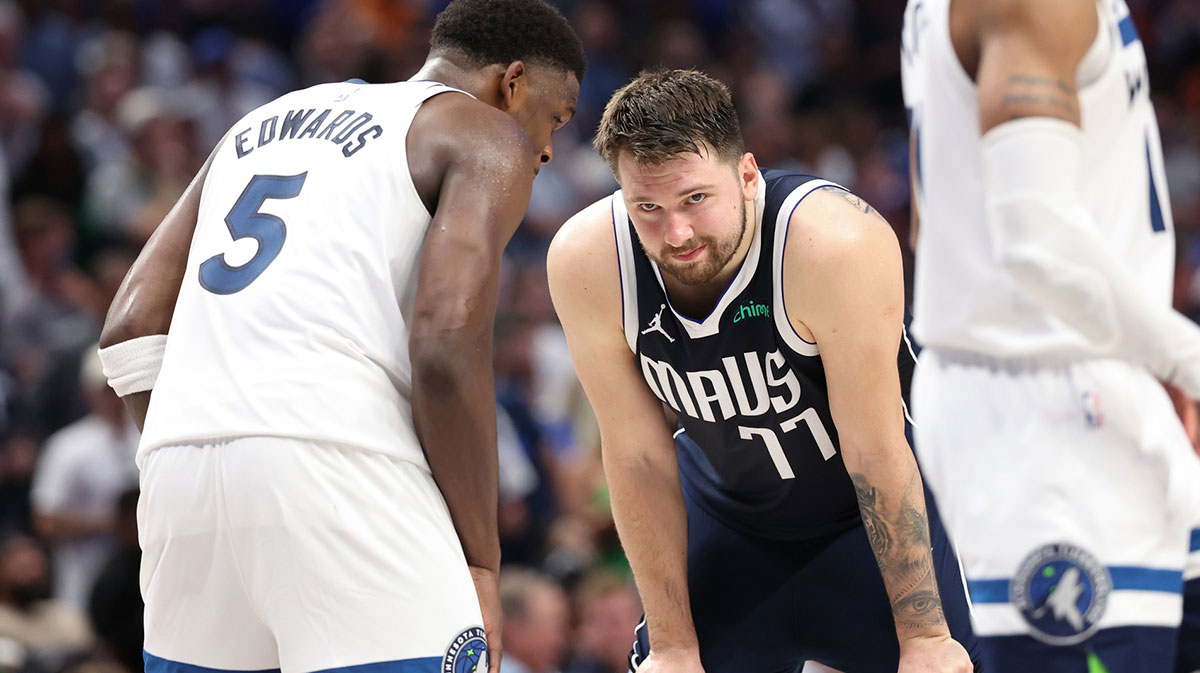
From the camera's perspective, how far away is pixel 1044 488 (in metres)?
2.48

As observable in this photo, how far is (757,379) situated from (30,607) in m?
4.26

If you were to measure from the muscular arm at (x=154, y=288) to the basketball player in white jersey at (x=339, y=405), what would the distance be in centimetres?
4

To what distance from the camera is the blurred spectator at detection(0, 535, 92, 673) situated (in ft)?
20.3

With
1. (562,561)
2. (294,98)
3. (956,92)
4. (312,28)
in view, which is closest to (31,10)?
(312,28)

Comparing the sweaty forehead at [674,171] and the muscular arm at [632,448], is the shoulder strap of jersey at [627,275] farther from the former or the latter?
the sweaty forehead at [674,171]

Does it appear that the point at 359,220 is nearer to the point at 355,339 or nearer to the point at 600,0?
the point at 355,339

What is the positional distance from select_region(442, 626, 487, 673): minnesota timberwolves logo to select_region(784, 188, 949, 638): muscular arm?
1.09 meters

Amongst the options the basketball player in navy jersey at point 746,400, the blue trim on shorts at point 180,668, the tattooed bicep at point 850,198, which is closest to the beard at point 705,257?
the basketball player in navy jersey at point 746,400

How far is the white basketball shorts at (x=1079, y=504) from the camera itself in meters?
2.46

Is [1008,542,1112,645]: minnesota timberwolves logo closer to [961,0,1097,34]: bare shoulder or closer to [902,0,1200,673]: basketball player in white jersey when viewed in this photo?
[902,0,1200,673]: basketball player in white jersey

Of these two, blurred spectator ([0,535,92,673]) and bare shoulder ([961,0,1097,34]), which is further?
blurred spectator ([0,535,92,673])

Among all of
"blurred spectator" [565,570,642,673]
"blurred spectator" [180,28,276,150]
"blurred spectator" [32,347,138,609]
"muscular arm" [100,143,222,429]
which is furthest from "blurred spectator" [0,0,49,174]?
"muscular arm" [100,143,222,429]

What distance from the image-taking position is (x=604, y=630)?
6676mm

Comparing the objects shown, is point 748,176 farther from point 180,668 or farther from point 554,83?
point 180,668
